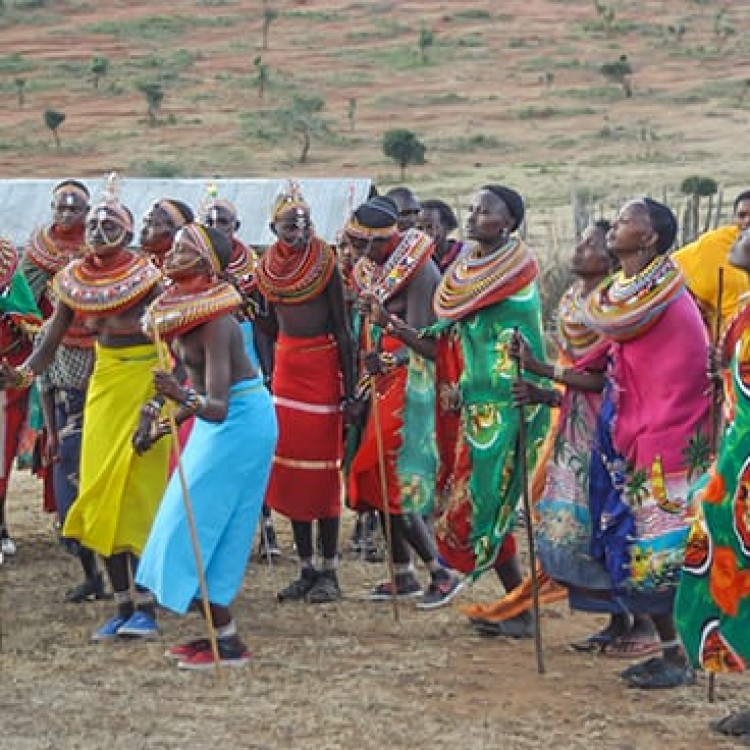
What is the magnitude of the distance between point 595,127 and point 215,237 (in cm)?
3585

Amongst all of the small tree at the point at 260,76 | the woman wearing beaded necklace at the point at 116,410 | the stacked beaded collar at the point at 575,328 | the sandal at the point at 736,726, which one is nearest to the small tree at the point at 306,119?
the small tree at the point at 260,76

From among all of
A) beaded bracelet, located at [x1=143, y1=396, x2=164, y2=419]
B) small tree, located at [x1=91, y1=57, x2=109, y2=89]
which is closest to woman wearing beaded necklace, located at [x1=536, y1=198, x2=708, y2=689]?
beaded bracelet, located at [x1=143, y1=396, x2=164, y2=419]

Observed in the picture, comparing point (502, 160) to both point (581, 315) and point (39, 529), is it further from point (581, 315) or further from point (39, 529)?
point (581, 315)

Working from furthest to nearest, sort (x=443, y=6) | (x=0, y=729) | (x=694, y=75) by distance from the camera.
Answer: (x=443, y=6)
(x=694, y=75)
(x=0, y=729)

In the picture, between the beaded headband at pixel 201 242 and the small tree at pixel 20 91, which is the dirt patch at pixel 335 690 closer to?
the beaded headband at pixel 201 242

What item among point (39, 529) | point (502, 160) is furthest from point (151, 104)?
point (39, 529)

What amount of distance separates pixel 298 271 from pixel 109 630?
6.41 feet

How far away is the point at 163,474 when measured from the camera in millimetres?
8539

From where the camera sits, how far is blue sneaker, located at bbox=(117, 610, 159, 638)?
8344 millimetres

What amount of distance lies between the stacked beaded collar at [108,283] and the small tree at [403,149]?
28677mm

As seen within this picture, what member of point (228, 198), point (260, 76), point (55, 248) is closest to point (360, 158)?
point (260, 76)

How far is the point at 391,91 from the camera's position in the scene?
160 feet

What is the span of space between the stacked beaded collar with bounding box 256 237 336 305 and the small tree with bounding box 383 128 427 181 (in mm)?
27925

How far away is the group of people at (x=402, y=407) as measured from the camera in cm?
739
